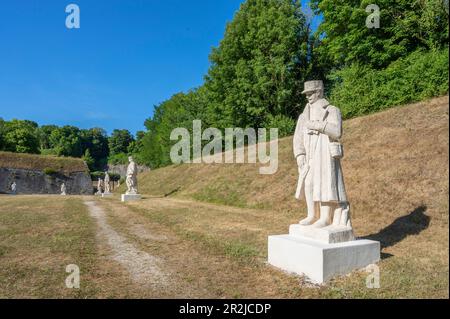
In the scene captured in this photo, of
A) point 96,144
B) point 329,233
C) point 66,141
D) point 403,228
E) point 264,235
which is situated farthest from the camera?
point 96,144

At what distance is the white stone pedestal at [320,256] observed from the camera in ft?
14.9

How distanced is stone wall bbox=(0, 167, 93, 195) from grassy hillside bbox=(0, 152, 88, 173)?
2.03 feet

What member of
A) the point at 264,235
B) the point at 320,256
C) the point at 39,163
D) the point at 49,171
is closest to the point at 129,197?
the point at 264,235

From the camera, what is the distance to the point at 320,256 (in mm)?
4492

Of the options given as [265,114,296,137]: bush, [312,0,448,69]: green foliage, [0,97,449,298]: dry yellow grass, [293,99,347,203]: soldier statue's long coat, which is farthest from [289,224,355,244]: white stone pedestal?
[265,114,296,137]: bush

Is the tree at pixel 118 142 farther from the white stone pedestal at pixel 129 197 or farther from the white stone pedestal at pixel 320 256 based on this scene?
the white stone pedestal at pixel 320 256

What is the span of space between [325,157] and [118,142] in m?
102

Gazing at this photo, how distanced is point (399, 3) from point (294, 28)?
362 inches

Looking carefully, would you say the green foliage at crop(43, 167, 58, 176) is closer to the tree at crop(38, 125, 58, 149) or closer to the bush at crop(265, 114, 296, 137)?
the bush at crop(265, 114, 296, 137)

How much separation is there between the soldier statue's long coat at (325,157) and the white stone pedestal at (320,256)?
747 millimetres

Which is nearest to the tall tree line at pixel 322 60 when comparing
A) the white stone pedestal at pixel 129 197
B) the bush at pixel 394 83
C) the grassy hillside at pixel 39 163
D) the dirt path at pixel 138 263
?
the bush at pixel 394 83

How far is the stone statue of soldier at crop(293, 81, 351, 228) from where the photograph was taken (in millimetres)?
5043

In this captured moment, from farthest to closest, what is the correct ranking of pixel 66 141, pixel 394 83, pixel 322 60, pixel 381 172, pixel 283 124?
pixel 66 141 → pixel 322 60 → pixel 283 124 → pixel 394 83 → pixel 381 172

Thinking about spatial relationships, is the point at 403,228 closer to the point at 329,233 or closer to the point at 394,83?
the point at 329,233
